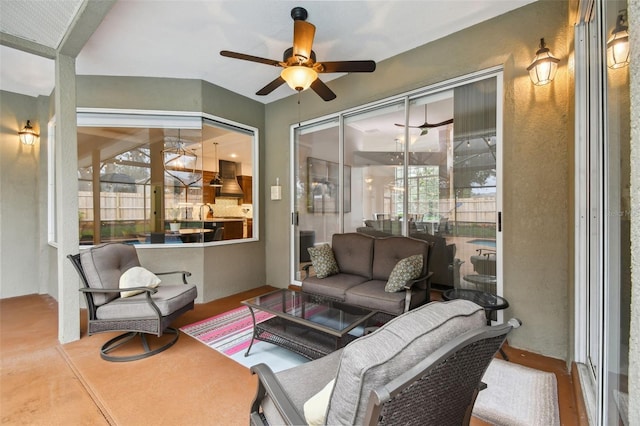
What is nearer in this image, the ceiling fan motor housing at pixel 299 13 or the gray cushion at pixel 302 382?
→ the gray cushion at pixel 302 382

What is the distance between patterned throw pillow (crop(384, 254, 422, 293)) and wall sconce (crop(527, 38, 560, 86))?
1.92 meters

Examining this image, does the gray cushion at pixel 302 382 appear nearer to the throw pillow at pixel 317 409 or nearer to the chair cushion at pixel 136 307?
the throw pillow at pixel 317 409

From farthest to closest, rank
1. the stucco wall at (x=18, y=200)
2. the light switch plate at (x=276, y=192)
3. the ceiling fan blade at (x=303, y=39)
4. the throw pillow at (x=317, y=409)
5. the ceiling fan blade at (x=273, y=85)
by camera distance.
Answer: the light switch plate at (x=276, y=192), the stucco wall at (x=18, y=200), the ceiling fan blade at (x=273, y=85), the ceiling fan blade at (x=303, y=39), the throw pillow at (x=317, y=409)

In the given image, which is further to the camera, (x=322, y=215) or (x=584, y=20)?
(x=322, y=215)

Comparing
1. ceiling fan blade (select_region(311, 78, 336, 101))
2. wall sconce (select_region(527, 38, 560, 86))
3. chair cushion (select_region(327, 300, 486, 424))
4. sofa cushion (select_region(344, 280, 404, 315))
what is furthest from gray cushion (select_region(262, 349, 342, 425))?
wall sconce (select_region(527, 38, 560, 86))

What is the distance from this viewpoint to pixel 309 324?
2.22 meters

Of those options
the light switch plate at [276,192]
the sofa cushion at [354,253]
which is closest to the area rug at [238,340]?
the sofa cushion at [354,253]

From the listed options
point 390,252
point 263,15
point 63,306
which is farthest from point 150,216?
point 390,252

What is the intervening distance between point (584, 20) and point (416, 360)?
2695 millimetres

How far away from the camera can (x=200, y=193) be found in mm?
4352

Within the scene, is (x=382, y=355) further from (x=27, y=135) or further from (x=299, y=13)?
(x=27, y=135)

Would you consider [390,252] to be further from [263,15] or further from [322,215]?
[263,15]

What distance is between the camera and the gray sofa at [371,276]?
2768 mm

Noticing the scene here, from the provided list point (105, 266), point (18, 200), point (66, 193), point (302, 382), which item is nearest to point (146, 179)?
point (66, 193)
